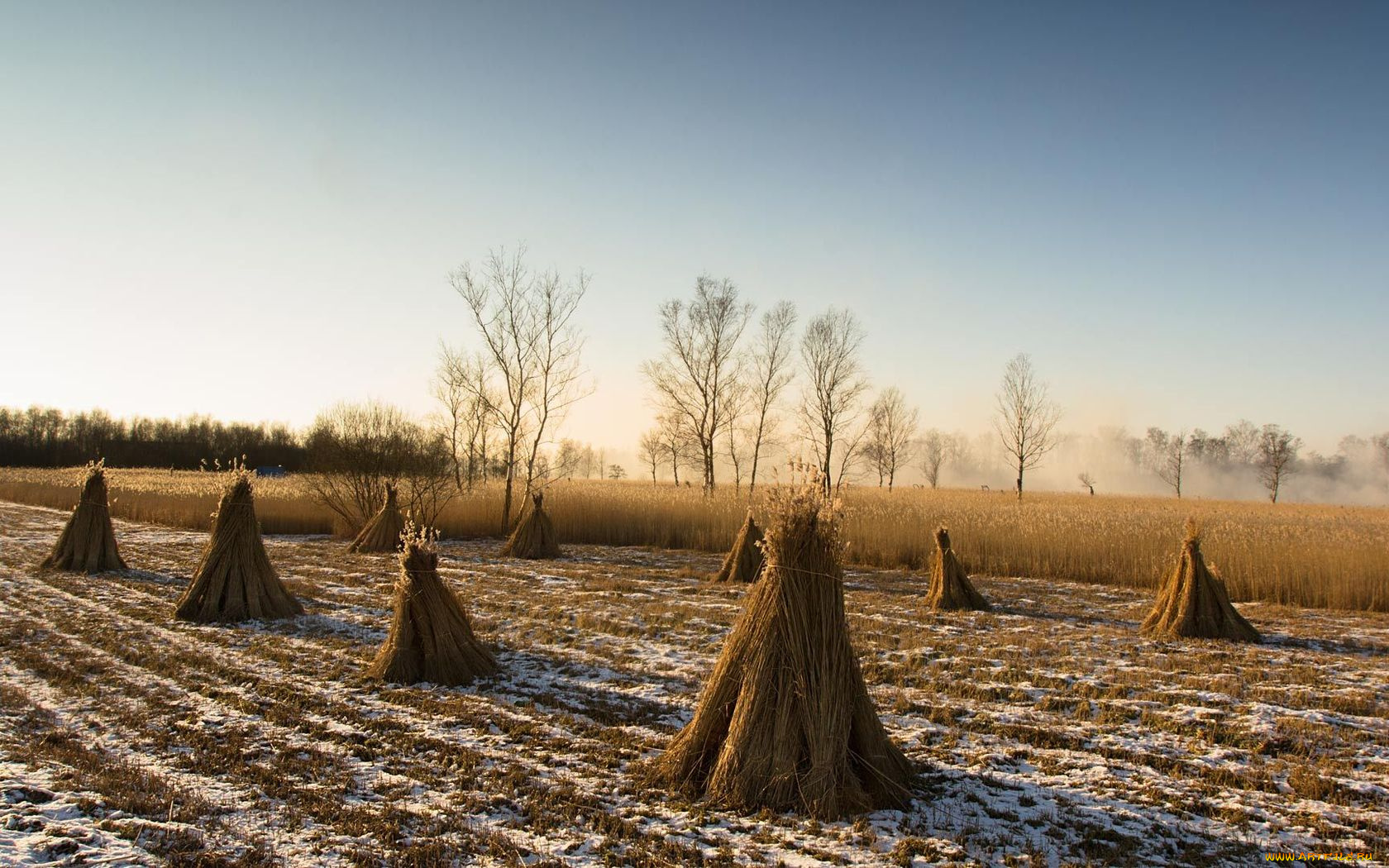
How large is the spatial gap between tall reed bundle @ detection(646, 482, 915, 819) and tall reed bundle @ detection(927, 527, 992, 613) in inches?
269

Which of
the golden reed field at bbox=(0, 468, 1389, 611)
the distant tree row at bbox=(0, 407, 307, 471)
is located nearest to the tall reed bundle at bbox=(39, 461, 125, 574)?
the golden reed field at bbox=(0, 468, 1389, 611)

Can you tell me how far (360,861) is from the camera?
11.5 feet

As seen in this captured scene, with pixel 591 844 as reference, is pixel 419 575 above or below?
above

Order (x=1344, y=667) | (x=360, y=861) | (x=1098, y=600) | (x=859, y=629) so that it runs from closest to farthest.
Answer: (x=360, y=861)
(x=1344, y=667)
(x=859, y=629)
(x=1098, y=600)

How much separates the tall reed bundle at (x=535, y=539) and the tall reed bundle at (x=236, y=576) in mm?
6854

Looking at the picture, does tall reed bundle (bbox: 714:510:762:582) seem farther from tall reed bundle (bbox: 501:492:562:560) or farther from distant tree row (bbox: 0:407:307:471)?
distant tree row (bbox: 0:407:307:471)

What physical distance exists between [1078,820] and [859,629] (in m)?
5.17

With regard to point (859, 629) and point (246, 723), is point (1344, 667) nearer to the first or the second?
point (859, 629)

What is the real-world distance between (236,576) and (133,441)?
251 feet

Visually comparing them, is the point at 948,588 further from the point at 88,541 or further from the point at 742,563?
the point at 88,541

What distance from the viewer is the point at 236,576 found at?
30.9ft

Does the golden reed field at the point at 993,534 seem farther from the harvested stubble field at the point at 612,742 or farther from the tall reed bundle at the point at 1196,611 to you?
the tall reed bundle at the point at 1196,611

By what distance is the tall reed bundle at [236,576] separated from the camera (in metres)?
9.24

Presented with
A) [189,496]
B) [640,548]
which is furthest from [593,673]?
[189,496]
